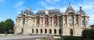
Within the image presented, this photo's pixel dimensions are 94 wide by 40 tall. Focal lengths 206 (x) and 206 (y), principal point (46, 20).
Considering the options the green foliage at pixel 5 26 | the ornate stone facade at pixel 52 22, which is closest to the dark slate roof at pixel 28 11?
the ornate stone facade at pixel 52 22

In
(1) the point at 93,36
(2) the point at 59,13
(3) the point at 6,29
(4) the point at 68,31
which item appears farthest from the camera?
(3) the point at 6,29

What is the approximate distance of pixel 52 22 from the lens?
8631 cm

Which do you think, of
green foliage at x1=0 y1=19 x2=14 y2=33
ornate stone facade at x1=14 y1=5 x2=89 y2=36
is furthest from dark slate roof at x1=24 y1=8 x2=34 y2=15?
green foliage at x1=0 y1=19 x2=14 y2=33

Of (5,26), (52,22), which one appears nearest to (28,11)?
(52,22)

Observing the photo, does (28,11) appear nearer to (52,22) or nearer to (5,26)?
(52,22)

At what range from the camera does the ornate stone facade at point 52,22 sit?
82.8 m

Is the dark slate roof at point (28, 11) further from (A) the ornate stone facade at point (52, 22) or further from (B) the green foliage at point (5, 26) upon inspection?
(B) the green foliage at point (5, 26)

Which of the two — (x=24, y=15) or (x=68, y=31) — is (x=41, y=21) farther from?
(x=68, y=31)

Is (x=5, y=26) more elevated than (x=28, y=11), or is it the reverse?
(x=28, y=11)

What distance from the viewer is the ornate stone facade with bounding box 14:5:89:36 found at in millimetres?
82750

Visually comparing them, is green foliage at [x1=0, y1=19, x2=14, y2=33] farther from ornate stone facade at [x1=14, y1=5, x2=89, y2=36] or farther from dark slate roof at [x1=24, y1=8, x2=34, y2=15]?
dark slate roof at [x1=24, y1=8, x2=34, y2=15]

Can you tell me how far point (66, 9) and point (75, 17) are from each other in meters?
4.92

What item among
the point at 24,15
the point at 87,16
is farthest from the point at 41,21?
the point at 87,16

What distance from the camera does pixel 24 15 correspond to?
3460 inches
